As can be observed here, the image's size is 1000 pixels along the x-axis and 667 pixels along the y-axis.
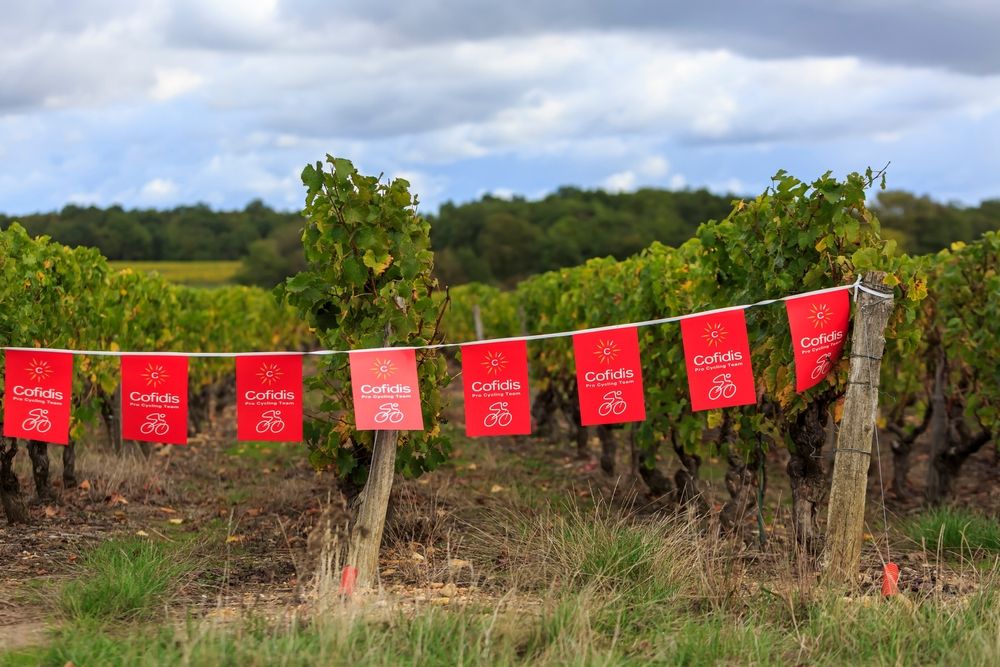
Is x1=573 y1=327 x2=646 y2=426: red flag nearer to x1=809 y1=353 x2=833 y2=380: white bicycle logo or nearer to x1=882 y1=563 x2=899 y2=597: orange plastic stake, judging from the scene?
x1=809 y1=353 x2=833 y2=380: white bicycle logo

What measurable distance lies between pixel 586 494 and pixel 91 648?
615cm

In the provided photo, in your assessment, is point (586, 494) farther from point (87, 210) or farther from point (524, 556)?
point (87, 210)

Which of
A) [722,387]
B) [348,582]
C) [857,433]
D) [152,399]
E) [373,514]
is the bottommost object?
[348,582]

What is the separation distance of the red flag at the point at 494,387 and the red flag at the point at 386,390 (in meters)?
0.40

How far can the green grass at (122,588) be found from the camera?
5.25 meters

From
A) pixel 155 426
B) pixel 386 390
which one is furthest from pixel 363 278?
pixel 155 426

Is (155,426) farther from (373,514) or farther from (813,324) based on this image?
(813,324)

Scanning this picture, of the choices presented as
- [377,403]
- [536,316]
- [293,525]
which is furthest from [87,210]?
[377,403]

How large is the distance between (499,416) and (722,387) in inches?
53.3

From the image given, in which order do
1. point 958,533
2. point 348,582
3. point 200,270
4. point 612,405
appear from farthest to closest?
point 200,270
point 958,533
point 612,405
point 348,582

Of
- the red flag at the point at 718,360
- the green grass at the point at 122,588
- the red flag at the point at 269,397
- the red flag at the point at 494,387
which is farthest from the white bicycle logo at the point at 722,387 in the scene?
the green grass at the point at 122,588

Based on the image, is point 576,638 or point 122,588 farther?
point 122,588

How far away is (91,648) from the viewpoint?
15.2 ft

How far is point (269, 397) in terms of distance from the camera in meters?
6.78
